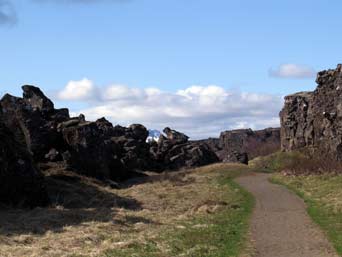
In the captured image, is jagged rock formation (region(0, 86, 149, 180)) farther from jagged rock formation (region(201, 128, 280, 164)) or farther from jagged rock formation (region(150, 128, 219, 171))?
jagged rock formation (region(201, 128, 280, 164))

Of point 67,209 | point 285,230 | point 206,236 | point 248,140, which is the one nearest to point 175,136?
point 67,209

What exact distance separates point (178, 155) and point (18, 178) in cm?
4605

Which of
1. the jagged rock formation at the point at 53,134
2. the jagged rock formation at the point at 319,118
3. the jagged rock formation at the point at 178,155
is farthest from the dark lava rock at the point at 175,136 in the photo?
the jagged rock formation at the point at 53,134

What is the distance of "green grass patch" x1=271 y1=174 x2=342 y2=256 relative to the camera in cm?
2286

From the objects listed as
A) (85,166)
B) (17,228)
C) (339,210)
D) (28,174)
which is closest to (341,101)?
(85,166)

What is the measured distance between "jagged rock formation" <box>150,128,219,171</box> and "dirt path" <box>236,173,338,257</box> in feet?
120

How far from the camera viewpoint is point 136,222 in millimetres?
25984

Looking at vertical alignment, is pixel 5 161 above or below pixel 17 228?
above

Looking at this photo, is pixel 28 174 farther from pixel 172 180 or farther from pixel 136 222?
pixel 172 180

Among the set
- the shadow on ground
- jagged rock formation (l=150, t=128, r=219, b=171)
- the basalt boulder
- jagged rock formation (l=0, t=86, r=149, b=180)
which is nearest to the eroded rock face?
the shadow on ground

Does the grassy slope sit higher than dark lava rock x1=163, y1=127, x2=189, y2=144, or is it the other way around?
dark lava rock x1=163, y1=127, x2=189, y2=144

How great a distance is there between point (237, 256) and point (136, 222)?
9601 millimetres

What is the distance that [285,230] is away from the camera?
75.0 ft

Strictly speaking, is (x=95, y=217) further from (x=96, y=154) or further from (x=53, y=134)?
(x=96, y=154)
